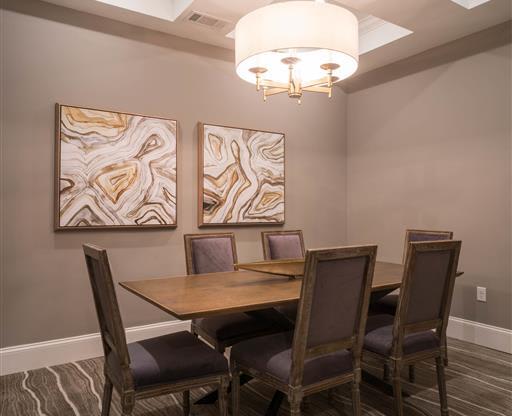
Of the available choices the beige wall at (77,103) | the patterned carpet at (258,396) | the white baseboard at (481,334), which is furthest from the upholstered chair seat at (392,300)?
the beige wall at (77,103)

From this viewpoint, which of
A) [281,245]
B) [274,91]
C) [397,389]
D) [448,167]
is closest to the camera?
[397,389]

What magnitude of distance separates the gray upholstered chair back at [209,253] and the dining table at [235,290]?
16cm

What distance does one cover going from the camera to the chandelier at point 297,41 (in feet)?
7.16

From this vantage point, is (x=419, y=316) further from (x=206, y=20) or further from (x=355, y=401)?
(x=206, y=20)

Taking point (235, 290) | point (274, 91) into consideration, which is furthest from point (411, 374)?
point (274, 91)

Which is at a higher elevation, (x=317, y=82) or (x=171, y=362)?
(x=317, y=82)

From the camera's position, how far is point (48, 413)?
2.40m

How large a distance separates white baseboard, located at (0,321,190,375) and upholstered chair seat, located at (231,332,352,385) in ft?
5.54

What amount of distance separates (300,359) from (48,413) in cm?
159

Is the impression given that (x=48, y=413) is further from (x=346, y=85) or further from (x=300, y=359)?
(x=346, y=85)

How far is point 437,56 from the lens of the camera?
3992 mm

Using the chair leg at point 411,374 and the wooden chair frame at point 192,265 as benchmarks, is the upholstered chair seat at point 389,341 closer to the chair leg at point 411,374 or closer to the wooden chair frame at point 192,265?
the chair leg at point 411,374

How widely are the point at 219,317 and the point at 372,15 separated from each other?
2737mm

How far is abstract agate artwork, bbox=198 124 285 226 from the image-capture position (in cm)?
388
